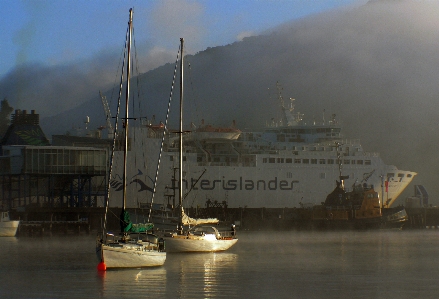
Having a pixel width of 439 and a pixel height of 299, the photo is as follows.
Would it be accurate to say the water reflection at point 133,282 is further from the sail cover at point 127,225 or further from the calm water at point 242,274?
the sail cover at point 127,225

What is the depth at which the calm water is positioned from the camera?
87.6ft

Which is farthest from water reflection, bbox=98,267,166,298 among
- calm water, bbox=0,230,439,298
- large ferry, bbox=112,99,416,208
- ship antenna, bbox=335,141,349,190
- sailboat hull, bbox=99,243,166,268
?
ship antenna, bbox=335,141,349,190

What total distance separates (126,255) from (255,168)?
146 ft

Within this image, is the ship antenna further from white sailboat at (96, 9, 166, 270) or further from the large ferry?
white sailboat at (96, 9, 166, 270)

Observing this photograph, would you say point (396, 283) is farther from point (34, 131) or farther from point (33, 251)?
point (34, 131)

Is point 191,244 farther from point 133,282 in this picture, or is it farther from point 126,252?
point 133,282

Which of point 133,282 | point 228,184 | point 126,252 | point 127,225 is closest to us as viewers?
point 133,282

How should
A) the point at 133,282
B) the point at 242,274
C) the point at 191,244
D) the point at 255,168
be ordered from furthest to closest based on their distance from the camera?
the point at 255,168, the point at 191,244, the point at 242,274, the point at 133,282

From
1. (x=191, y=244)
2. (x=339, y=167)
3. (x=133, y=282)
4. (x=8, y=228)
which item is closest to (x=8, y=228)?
(x=8, y=228)

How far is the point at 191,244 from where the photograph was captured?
41219 mm

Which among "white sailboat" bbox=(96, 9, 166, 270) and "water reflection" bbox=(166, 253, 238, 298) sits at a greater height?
"white sailboat" bbox=(96, 9, 166, 270)

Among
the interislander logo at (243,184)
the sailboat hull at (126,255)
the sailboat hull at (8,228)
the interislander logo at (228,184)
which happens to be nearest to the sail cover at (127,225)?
the sailboat hull at (126,255)

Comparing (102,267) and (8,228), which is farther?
(8,228)

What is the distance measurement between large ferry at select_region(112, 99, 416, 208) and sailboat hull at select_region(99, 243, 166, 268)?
3656 cm
